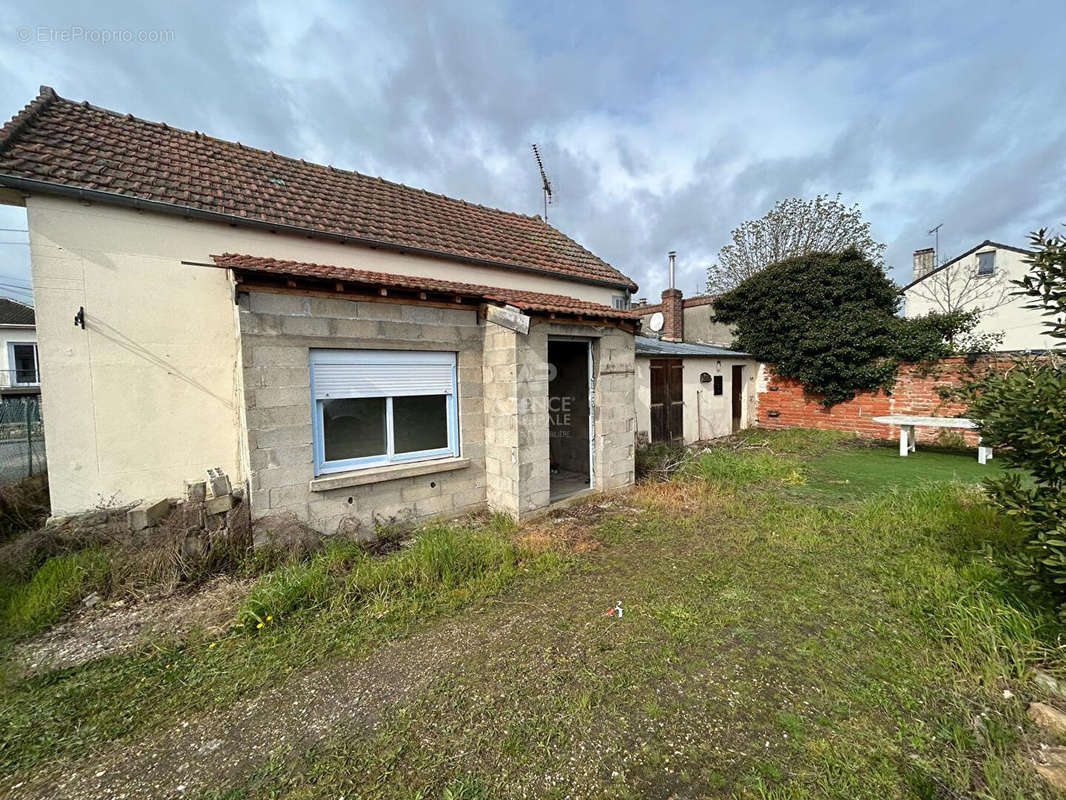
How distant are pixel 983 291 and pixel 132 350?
32943mm

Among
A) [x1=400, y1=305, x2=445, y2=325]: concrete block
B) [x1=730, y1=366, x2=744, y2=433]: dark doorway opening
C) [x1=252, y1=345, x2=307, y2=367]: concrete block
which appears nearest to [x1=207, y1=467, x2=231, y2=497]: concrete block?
[x1=252, y1=345, x2=307, y2=367]: concrete block

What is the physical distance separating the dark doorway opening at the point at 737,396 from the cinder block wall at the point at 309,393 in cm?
1169

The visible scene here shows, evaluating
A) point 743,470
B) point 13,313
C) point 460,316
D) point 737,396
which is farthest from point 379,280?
point 13,313

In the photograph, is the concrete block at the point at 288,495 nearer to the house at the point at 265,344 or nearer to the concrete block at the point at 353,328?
the house at the point at 265,344

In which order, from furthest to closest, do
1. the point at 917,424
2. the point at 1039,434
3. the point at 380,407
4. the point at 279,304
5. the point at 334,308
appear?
the point at 917,424
the point at 380,407
the point at 334,308
the point at 279,304
the point at 1039,434

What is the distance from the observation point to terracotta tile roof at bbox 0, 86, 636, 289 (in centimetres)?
521

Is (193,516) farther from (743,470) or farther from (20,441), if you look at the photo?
(743,470)

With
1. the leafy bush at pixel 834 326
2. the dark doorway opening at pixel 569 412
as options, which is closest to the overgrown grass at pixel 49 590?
the dark doorway opening at pixel 569 412

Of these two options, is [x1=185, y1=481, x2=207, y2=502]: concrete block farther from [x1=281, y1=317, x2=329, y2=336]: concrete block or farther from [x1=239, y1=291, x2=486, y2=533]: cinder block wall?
[x1=281, y1=317, x2=329, y2=336]: concrete block

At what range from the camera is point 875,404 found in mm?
13172

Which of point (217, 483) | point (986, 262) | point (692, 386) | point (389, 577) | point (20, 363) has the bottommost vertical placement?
→ point (389, 577)

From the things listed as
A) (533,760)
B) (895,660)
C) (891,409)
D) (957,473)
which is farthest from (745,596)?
(891,409)

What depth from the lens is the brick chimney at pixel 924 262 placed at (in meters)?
24.5

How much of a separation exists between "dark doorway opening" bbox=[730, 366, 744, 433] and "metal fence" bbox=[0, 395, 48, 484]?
17.0m
